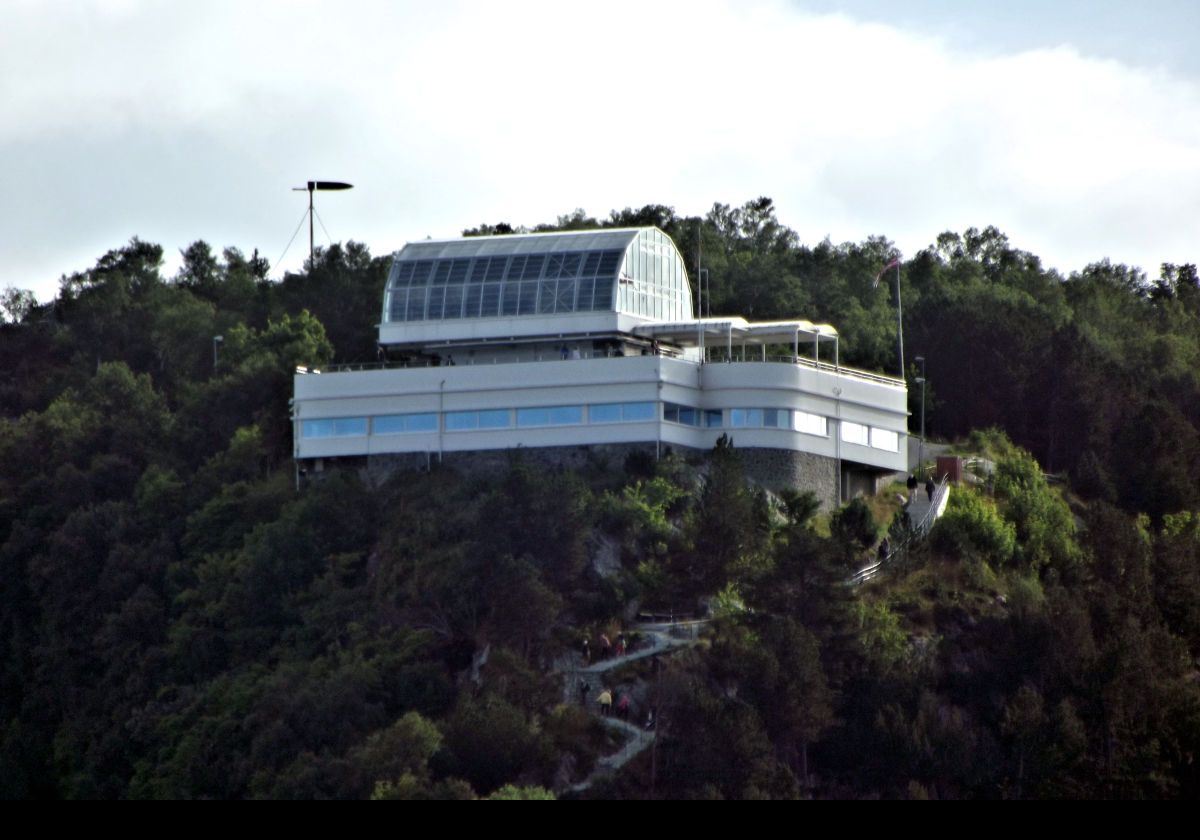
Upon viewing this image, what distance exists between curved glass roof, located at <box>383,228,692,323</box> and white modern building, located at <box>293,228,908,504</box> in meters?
0.08

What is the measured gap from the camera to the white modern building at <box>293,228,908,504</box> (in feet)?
254

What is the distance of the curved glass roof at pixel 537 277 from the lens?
264 ft

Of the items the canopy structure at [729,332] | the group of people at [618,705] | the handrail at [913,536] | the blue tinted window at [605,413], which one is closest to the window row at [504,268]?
the canopy structure at [729,332]

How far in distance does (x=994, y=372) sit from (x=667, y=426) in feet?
83.6

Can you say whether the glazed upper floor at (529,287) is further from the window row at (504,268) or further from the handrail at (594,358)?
the handrail at (594,358)

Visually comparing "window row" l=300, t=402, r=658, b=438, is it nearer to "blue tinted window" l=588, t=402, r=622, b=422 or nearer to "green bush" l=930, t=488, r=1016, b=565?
"blue tinted window" l=588, t=402, r=622, b=422

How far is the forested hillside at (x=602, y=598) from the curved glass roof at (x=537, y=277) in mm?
7232

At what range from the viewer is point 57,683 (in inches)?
3497

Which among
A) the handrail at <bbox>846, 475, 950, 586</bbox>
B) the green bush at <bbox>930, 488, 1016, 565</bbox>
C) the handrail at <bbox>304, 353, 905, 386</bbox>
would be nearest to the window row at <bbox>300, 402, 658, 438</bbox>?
the handrail at <bbox>304, 353, 905, 386</bbox>

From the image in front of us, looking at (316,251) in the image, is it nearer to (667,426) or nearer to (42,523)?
(42,523)

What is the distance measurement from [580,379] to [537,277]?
572cm

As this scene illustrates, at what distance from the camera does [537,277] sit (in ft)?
267

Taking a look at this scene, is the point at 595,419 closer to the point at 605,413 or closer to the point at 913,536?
the point at 605,413

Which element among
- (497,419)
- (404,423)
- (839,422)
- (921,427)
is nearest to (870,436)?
(839,422)
